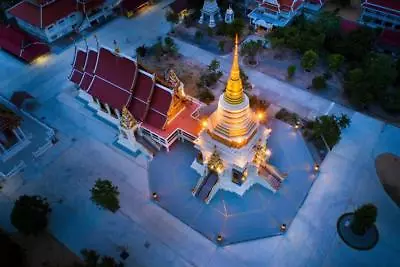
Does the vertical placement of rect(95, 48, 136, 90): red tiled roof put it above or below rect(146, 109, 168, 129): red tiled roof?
above

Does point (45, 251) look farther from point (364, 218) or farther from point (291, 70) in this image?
point (291, 70)

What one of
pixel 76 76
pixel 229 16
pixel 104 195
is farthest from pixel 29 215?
pixel 229 16

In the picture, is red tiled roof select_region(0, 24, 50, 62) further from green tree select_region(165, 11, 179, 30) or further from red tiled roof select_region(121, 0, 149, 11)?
green tree select_region(165, 11, 179, 30)

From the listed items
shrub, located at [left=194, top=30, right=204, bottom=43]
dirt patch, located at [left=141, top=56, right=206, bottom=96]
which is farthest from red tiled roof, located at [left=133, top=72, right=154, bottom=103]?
shrub, located at [left=194, top=30, right=204, bottom=43]

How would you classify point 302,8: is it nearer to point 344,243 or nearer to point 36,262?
point 344,243

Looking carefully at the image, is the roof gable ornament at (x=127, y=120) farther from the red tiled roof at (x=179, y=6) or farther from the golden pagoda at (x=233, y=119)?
the red tiled roof at (x=179, y=6)

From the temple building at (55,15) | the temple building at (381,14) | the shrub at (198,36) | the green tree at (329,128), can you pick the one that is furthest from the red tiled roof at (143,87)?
the temple building at (381,14)
